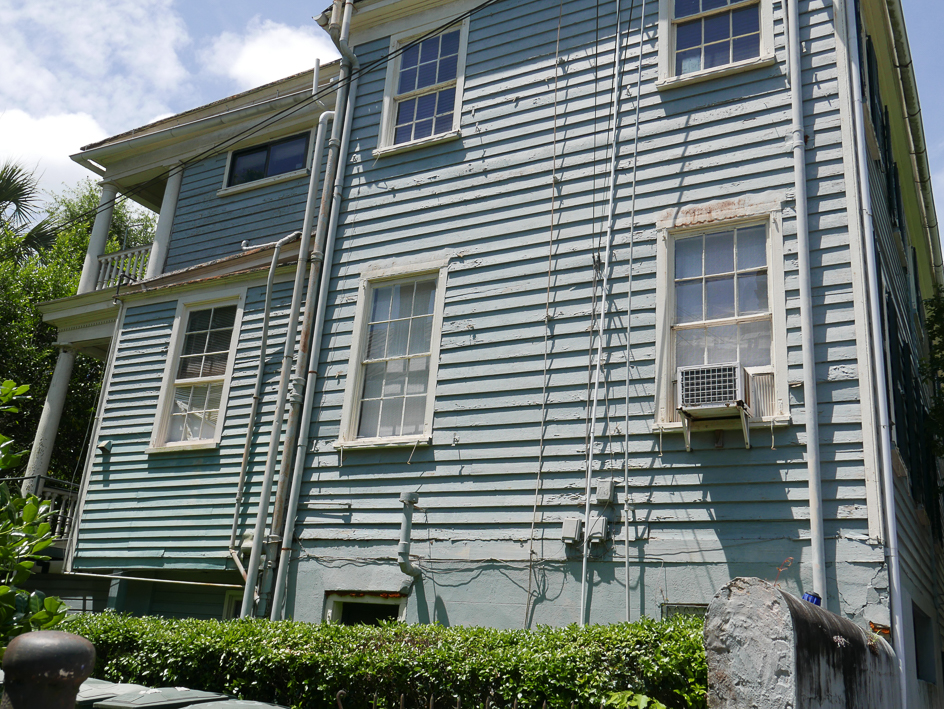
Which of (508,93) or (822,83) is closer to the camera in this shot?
(822,83)

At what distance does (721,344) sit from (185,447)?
22.9ft

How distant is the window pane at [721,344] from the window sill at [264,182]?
7032 mm

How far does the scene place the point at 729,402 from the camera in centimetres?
697

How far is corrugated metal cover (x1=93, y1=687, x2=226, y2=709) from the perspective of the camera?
5254mm

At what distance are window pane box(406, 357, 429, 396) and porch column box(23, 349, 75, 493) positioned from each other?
705cm

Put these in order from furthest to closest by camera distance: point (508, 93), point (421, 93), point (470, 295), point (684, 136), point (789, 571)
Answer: point (421, 93), point (508, 93), point (470, 295), point (684, 136), point (789, 571)

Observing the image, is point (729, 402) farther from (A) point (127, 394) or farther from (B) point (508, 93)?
(A) point (127, 394)

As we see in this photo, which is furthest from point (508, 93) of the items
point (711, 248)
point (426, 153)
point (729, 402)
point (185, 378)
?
point (185, 378)

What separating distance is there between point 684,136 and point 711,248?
1317 mm

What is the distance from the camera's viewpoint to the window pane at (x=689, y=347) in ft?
25.6

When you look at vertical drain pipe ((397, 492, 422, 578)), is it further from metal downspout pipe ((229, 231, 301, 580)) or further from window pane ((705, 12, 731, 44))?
window pane ((705, 12, 731, 44))

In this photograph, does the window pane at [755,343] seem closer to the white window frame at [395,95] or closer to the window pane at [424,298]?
the window pane at [424,298]

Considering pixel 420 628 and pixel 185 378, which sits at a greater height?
pixel 185 378

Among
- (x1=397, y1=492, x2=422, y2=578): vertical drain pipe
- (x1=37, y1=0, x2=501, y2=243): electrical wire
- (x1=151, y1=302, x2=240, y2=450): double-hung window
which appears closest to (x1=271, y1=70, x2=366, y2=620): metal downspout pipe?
(x1=37, y1=0, x2=501, y2=243): electrical wire
